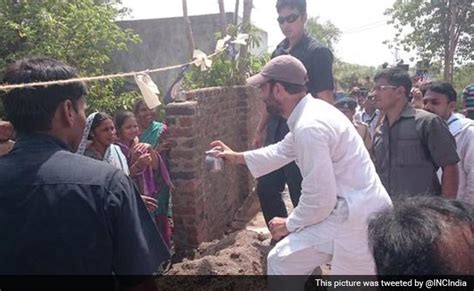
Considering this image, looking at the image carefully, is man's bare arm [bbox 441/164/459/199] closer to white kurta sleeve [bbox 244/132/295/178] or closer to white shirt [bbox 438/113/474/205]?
white shirt [bbox 438/113/474/205]

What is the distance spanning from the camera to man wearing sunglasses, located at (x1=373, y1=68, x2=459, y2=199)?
292 centimetres

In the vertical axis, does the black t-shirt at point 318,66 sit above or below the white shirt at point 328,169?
above

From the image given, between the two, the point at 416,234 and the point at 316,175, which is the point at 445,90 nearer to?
the point at 316,175

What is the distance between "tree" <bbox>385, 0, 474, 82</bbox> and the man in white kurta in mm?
16970

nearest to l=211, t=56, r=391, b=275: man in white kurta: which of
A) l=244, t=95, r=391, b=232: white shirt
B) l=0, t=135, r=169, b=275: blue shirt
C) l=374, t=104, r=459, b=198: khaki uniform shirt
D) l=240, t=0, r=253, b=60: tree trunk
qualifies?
l=244, t=95, r=391, b=232: white shirt

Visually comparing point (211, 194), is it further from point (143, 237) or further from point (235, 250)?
point (143, 237)

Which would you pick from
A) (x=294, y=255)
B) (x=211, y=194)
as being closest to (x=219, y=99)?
(x=211, y=194)

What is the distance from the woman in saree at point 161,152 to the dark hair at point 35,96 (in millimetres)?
2617

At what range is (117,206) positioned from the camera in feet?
4.66

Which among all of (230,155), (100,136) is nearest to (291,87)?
(230,155)

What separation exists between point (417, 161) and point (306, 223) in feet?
3.49

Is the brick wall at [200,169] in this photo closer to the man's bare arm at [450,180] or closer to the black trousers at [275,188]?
the black trousers at [275,188]

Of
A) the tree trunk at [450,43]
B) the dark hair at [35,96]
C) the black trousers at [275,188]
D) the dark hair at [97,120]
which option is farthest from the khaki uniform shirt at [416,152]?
the tree trunk at [450,43]

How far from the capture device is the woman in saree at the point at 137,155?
3.85 meters
